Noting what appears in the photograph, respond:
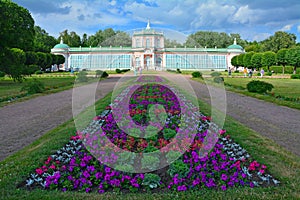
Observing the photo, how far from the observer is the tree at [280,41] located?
63.4 meters

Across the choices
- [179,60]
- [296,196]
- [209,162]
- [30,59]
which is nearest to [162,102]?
[209,162]

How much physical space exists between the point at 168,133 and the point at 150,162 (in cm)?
136

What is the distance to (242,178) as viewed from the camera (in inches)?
183

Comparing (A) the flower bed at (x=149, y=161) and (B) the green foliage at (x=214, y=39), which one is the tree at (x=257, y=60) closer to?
(B) the green foliage at (x=214, y=39)

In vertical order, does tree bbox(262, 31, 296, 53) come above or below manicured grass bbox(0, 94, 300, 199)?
above

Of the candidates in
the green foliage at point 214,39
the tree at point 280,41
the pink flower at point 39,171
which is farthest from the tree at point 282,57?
the pink flower at point 39,171

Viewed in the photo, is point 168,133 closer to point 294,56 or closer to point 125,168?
point 125,168

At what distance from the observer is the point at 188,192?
13.9ft

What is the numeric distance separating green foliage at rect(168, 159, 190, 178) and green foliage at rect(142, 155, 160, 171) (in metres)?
0.27

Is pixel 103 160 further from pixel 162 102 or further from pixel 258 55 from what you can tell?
pixel 258 55

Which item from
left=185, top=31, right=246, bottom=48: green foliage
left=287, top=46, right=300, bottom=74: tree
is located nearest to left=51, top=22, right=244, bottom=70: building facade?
left=185, top=31, right=246, bottom=48: green foliage

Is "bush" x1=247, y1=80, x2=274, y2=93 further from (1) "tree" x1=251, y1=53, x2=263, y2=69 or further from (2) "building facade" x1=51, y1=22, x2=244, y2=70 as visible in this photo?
(1) "tree" x1=251, y1=53, x2=263, y2=69

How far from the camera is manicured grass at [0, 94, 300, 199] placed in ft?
13.4

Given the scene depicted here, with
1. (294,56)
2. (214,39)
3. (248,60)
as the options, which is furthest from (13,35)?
(214,39)
